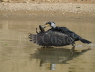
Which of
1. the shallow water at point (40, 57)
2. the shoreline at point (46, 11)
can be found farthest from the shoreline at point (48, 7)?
the shallow water at point (40, 57)

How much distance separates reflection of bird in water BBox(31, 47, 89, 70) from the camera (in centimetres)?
892

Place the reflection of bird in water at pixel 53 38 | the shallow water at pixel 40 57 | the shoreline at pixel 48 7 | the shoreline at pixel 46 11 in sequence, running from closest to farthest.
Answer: the shallow water at pixel 40 57
the reflection of bird in water at pixel 53 38
the shoreline at pixel 46 11
the shoreline at pixel 48 7

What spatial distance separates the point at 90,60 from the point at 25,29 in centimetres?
577

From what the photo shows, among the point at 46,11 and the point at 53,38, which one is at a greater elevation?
the point at 53,38

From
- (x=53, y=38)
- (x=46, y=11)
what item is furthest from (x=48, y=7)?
(x=53, y=38)

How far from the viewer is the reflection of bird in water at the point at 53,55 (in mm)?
8924

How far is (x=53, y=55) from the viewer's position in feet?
32.2

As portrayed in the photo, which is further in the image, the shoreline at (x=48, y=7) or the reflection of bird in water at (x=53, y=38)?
the shoreline at (x=48, y=7)

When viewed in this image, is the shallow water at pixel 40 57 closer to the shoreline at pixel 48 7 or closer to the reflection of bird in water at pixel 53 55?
the reflection of bird in water at pixel 53 55

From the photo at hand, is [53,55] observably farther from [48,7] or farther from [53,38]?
[48,7]

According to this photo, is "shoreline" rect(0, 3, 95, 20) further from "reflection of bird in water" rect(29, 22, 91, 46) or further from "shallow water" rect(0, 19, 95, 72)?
"reflection of bird in water" rect(29, 22, 91, 46)

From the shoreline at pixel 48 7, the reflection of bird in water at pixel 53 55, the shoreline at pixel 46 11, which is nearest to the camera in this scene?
the reflection of bird in water at pixel 53 55

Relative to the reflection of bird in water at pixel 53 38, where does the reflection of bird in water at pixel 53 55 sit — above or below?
below

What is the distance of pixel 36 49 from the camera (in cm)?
1055
